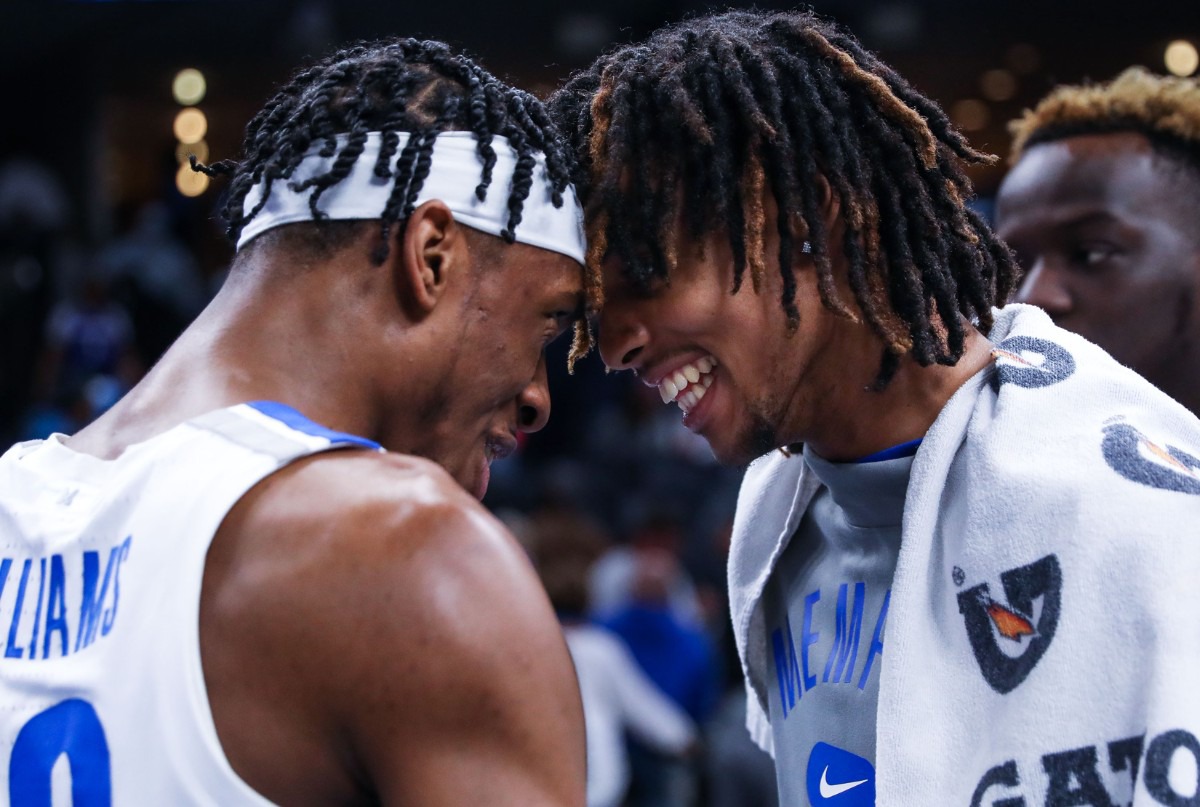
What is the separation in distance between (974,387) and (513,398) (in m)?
0.72

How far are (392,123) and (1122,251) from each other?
1.75 m

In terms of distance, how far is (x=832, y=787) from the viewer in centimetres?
215

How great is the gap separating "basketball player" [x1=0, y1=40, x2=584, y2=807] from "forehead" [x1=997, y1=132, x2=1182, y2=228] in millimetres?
1565

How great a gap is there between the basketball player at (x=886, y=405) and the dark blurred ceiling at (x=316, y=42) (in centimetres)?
721

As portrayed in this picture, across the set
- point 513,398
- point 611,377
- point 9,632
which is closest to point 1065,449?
point 513,398

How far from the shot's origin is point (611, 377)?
9.73 meters

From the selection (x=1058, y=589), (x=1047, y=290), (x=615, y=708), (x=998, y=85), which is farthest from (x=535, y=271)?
(x=998, y=85)

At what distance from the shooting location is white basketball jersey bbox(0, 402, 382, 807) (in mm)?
1419

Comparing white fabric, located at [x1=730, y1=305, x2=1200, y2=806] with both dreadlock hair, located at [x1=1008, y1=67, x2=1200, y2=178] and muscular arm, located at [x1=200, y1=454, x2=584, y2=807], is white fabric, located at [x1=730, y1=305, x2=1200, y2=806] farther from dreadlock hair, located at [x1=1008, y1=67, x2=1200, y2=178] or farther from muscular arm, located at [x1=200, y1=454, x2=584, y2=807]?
dreadlock hair, located at [x1=1008, y1=67, x2=1200, y2=178]

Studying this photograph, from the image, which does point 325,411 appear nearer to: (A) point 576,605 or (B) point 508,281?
(B) point 508,281

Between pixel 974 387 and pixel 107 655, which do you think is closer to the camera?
pixel 107 655

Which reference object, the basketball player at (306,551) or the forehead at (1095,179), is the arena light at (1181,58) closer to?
the forehead at (1095,179)

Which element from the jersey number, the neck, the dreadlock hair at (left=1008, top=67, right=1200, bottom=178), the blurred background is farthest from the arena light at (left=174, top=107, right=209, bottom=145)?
the jersey number

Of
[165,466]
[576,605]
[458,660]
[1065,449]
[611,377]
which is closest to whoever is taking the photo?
[458,660]
